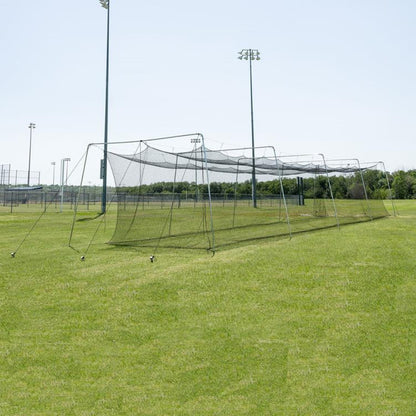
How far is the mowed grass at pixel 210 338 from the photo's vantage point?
2.70m

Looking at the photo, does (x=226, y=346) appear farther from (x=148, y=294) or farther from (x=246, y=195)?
(x=246, y=195)

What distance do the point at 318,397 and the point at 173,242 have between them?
24.0 ft

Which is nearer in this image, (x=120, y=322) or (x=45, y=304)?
(x=120, y=322)

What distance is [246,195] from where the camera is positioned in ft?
61.4

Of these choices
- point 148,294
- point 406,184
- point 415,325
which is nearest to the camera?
point 415,325

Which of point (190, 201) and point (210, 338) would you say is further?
point (190, 201)

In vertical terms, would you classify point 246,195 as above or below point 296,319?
above

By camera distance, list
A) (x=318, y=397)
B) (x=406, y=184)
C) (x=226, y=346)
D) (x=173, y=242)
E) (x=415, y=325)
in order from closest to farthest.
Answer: (x=318, y=397) → (x=226, y=346) → (x=415, y=325) → (x=173, y=242) → (x=406, y=184)

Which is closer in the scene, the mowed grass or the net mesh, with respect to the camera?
the mowed grass

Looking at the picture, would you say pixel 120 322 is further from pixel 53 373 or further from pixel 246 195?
pixel 246 195

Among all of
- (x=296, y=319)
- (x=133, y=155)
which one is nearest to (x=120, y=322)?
(x=296, y=319)

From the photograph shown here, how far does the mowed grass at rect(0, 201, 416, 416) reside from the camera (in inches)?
106

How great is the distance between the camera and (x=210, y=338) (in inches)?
146

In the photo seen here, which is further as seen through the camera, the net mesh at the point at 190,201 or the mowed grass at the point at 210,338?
the net mesh at the point at 190,201
